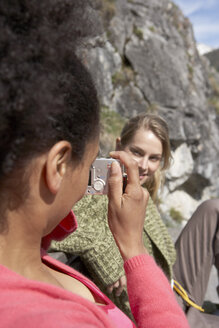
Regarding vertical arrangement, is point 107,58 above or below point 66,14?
above

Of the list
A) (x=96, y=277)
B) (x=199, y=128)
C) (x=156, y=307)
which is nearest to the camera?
(x=156, y=307)

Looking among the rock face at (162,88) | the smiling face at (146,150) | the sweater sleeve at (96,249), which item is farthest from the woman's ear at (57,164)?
the rock face at (162,88)

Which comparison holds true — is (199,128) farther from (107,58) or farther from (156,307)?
(156,307)

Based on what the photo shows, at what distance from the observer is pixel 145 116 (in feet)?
7.00

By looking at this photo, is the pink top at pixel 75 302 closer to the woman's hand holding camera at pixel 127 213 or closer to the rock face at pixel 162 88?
the woman's hand holding camera at pixel 127 213

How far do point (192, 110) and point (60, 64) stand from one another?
7.74 m

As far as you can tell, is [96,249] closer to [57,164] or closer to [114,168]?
[114,168]

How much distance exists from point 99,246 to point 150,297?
2.26 feet

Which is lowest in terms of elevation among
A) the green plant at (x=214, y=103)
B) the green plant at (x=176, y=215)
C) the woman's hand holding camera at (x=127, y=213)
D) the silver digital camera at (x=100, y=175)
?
the green plant at (x=176, y=215)

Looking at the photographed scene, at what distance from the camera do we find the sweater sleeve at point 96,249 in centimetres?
138

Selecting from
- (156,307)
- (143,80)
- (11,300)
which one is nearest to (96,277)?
(156,307)

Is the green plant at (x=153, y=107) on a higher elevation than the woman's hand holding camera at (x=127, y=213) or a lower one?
higher

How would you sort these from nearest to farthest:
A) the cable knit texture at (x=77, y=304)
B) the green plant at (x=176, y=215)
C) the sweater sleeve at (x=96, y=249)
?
the cable knit texture at (x=77, y=304), the sweater sleeve at (x=96, y=249), the green plant at (x=176, y=215)

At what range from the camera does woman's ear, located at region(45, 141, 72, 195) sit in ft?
1.73
